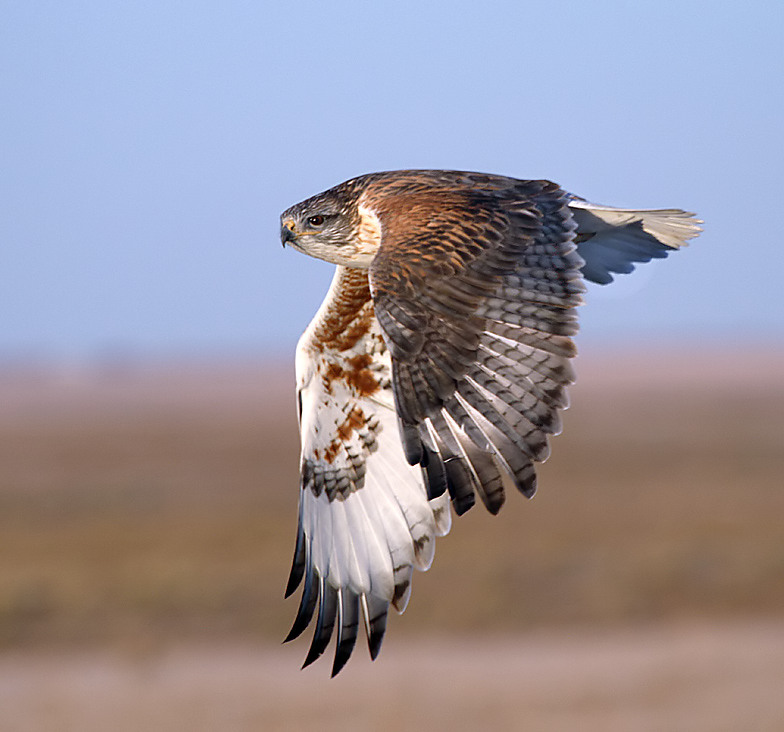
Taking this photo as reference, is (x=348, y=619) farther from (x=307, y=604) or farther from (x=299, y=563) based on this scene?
(x=299, y=563)

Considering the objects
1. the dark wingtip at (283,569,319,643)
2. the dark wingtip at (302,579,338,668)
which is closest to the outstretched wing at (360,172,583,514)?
the dark wingtip at (302,579,338,668)

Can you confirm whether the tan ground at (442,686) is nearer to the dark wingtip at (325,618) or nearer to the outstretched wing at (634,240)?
the dark wingtip at (325,618)

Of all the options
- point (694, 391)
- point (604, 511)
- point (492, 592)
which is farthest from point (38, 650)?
point (694, 391)

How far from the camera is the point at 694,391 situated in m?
100

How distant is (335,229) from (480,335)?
1.49 meters

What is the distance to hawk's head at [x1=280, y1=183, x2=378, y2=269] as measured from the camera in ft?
19.3

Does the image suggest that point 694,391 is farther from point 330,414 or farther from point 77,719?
point 330,414

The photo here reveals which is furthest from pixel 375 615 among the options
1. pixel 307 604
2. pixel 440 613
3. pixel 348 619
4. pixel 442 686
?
pixel 440 613

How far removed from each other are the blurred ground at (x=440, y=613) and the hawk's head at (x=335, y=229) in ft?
48.9

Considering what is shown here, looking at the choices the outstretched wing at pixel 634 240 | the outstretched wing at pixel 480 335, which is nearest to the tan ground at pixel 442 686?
the outstretched wing at pixel 634 240

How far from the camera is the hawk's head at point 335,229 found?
19.3ft

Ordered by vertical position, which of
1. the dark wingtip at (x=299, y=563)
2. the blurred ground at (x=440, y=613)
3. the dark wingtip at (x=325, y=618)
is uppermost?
the dark wingtip at (x=299, y=563)

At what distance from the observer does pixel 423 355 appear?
470cm

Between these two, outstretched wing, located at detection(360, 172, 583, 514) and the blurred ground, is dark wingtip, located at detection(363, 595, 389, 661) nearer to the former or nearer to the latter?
outstretched wing, located at detection(360, 172, 583, 514)
